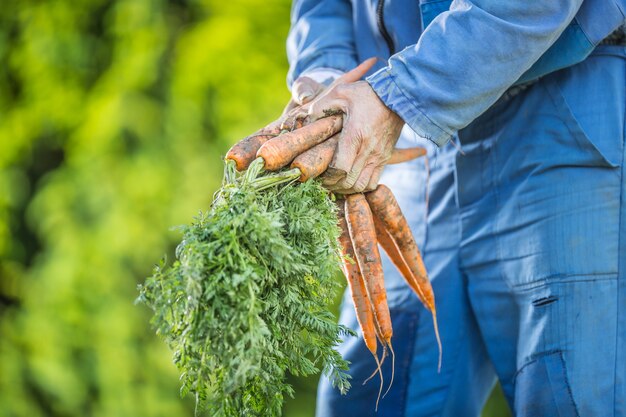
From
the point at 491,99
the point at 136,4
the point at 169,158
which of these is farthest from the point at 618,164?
the point at 136,4

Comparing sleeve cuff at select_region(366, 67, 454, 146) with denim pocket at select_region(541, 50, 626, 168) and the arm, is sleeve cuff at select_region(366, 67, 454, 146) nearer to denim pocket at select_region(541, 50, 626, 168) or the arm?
the arm

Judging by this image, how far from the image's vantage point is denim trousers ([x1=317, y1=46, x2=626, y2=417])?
4.69 ft

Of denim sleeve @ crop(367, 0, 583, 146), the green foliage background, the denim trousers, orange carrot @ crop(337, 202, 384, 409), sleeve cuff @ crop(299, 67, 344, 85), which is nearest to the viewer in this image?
denim sleeve @ crop(367, 0, 583, 146)

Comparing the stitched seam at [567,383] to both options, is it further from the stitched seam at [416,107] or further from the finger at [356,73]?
the finger at [356,73]

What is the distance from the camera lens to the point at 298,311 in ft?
4.44

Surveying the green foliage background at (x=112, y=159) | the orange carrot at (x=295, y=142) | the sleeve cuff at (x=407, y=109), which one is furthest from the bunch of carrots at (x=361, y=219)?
the green foliage background at (x=112, y=159)

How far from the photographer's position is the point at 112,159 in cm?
317

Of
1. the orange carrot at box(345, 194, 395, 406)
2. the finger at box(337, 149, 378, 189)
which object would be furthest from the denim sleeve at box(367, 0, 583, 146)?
the orange carrot at box(345, 194, 395, 406)

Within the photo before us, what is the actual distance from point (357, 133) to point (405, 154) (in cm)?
25

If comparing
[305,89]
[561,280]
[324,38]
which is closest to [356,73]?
[305,89]

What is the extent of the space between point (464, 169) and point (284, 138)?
457mm

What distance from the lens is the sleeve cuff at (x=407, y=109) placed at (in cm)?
138

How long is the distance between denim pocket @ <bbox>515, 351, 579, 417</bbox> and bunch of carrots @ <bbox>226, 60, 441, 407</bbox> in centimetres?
19

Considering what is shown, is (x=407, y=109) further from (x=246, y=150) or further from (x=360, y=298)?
(x=360, y=298)
